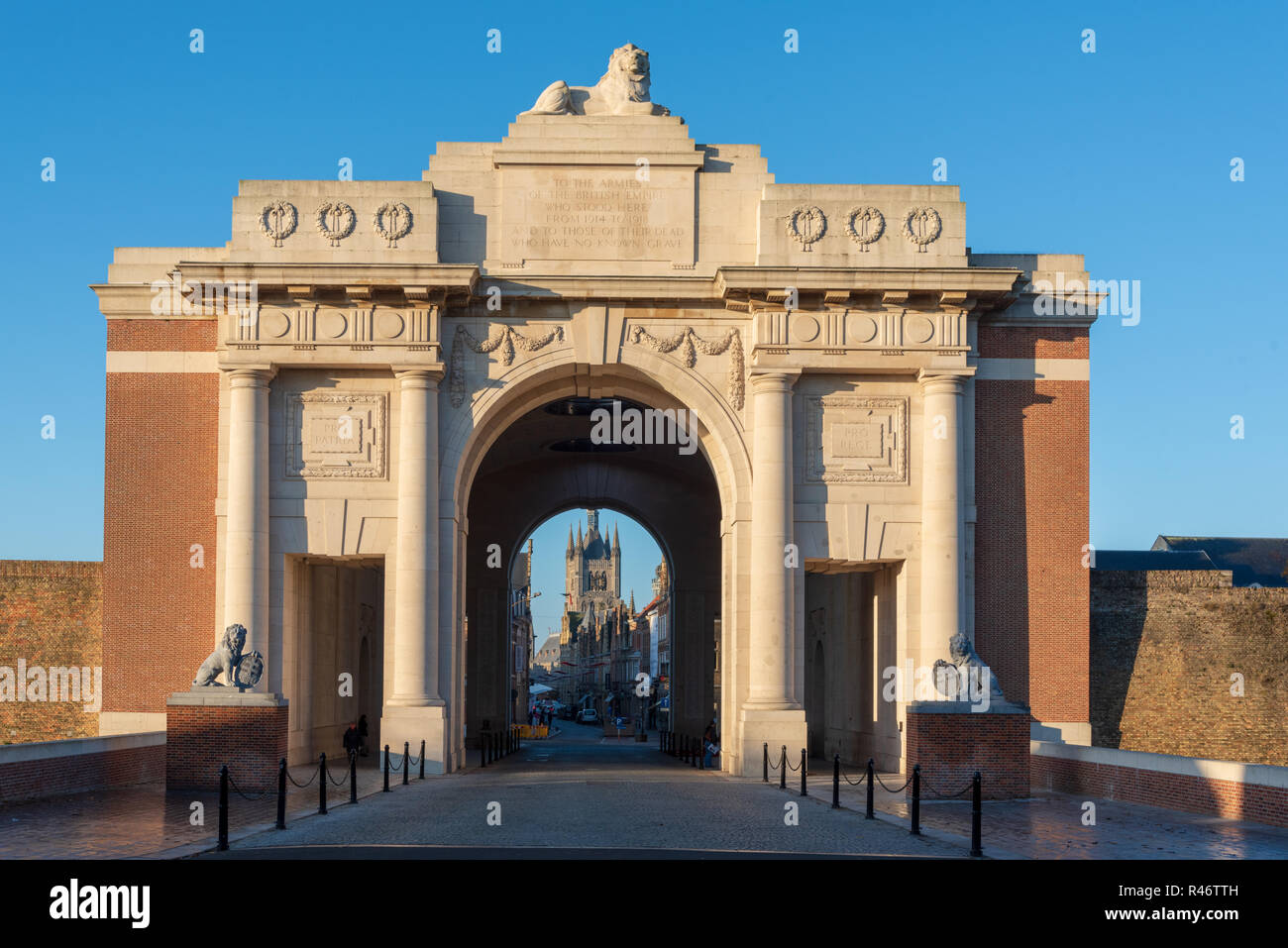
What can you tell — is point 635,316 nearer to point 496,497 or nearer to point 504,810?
point 504,810

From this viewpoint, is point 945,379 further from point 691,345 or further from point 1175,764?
point 1175,764

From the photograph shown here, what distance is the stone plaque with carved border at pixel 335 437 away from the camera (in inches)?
1318

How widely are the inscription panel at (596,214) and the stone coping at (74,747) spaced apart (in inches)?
539

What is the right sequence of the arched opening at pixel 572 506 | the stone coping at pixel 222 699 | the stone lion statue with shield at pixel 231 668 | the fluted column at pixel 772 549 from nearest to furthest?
the stone coping at pixel 222 699
the stone lion statue with shield at pixel 231 668
the fluted column at pixel 772 549
the arched opening at pixel 572 506

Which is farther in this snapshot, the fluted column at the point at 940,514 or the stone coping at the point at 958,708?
the fluted column at the point at 940,514

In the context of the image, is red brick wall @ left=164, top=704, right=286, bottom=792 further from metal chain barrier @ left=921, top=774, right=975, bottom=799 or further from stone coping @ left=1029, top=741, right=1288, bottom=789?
stone coping @ left=1029, top=741, right=1288, bottom=789

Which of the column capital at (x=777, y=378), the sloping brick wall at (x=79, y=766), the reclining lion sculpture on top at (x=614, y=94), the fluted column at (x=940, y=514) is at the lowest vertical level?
the sloping brick wall at (x=79, y=766)

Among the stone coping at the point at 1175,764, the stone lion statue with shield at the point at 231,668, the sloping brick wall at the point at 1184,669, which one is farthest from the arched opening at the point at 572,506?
the stone lion statue with shield at the point at 231,668

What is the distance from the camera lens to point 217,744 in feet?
80.3

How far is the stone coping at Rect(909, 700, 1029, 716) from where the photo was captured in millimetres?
24000

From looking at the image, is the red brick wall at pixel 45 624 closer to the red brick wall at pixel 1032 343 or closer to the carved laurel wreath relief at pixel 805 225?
the carved laurel wreath relief at pixel 805 225

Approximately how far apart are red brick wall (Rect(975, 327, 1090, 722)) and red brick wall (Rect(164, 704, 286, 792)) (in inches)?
675

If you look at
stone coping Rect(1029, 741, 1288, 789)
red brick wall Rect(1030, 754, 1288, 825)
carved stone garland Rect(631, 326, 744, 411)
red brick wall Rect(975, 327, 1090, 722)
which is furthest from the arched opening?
red brick wall Rect(1030, 754, 1288, 825)

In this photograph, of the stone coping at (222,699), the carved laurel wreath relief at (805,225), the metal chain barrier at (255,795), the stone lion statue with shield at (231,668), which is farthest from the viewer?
the carved laurel wreath relief at (805,225)
